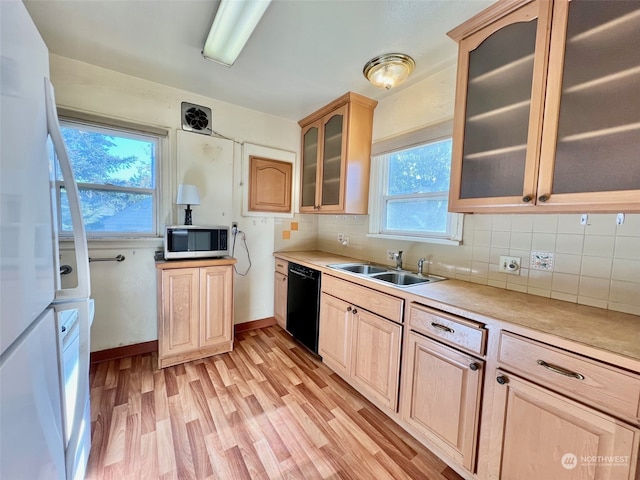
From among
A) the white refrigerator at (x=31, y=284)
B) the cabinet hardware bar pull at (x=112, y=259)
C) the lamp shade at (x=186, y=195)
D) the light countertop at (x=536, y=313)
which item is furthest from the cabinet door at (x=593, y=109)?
the cabinet hardware bar pull at (x=112, y=259)

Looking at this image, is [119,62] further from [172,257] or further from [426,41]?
[426,41]

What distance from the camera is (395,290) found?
1580mm

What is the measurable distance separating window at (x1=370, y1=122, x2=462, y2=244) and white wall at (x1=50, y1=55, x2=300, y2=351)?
1.26m

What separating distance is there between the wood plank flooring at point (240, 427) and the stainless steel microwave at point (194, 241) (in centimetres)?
95

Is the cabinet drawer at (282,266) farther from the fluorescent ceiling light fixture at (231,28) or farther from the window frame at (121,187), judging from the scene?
the fluorescent ceiling light fixture at (231,28)

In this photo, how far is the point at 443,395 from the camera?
135 cm

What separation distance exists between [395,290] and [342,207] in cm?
110

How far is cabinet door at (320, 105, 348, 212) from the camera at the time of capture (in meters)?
2.46

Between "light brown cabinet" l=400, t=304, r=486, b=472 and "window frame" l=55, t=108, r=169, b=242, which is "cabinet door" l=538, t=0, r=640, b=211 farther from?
"window frame" l=55, t=108, r=169, b=242

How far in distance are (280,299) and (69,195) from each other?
2190 mm

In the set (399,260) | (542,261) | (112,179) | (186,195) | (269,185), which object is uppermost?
(269,185)

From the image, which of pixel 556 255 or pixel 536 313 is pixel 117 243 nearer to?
pixel 536 313

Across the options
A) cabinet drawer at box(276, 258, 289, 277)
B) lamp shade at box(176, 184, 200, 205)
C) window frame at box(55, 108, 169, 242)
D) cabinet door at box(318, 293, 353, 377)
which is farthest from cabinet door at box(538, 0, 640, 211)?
window frame at box(55, 108, 169, 242)

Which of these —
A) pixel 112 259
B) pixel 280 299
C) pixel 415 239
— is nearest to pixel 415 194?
pixel 415 239
